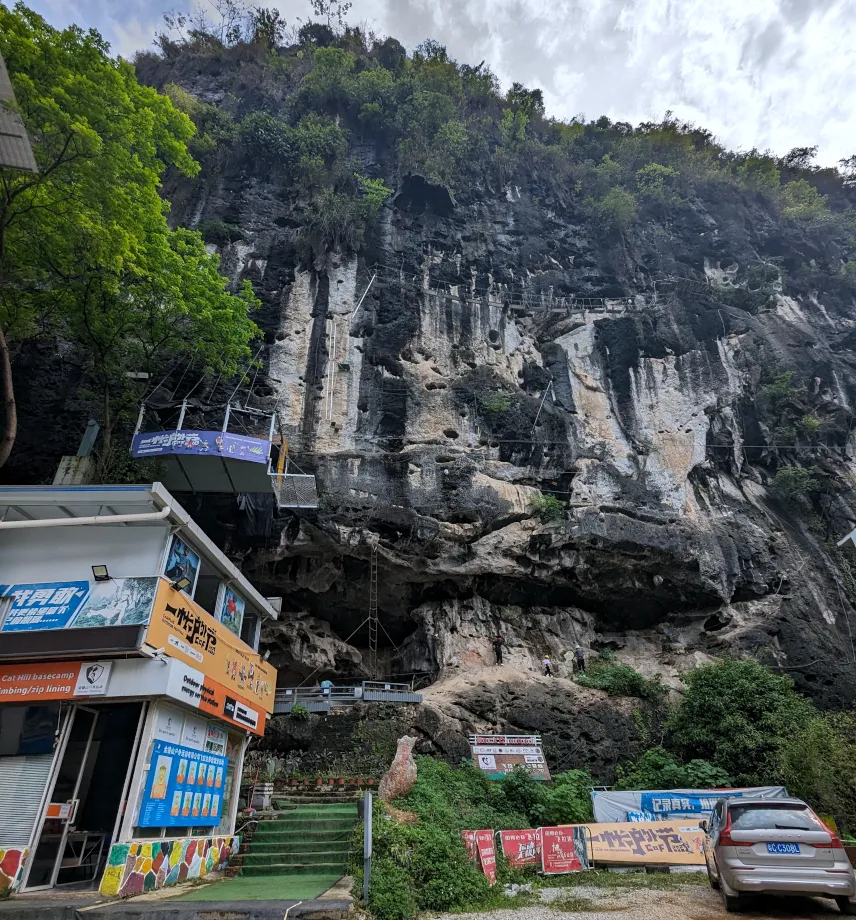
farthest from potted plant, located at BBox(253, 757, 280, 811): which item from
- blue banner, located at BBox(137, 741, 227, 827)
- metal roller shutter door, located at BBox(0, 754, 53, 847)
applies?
metal roller shutter door, located at BBox(0, 754, 53, 847)

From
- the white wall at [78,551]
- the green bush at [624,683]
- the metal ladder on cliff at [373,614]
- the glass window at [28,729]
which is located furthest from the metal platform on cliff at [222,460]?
the green bush at [624,683]

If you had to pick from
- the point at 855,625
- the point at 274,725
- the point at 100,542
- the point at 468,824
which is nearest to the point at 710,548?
the point at 855,625

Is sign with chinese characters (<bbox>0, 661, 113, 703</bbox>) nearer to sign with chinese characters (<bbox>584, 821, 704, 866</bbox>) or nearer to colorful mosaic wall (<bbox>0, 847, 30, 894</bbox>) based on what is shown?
colorful mosaic wall (<bbox>0, 847, 30, 894</bbox>)

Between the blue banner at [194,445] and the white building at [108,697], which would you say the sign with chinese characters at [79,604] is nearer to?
the white building at [108,697]

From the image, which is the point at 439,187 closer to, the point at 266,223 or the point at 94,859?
the point at 266,223

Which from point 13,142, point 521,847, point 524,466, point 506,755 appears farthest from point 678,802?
point 13,142

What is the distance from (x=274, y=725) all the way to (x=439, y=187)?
22.5 metres

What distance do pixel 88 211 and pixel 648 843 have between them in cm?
1457

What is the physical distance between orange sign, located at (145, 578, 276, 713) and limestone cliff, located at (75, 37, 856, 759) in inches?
222

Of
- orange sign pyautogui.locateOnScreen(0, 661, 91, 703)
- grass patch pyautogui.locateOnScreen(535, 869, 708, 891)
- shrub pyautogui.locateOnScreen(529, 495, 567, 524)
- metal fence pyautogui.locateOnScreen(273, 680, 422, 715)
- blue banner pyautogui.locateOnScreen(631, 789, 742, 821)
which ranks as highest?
shrub pyautogui.locateOnScreen(529, 495, 567, 524)

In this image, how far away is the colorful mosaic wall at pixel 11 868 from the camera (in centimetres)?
593

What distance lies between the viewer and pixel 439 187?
24859 millimetres

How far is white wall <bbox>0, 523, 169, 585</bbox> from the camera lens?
313 inches

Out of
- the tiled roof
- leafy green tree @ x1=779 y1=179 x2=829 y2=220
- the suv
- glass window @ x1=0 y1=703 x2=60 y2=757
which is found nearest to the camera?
the suv
